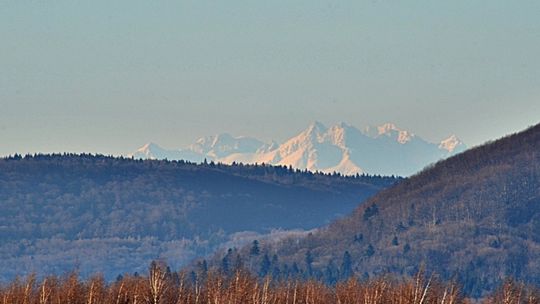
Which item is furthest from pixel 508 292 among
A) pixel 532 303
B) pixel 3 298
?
pixel 3 298

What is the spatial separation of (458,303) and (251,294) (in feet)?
79.4

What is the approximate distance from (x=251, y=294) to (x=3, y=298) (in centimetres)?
3173

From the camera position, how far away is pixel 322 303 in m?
199

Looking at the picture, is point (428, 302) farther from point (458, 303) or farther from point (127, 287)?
point (127, 287)

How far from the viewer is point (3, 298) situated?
17675 cm

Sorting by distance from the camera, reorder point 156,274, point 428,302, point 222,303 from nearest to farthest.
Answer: point 156,274
point 222,303
point 428,302

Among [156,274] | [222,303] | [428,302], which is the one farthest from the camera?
[428,302]

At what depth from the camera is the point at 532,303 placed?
190 meters

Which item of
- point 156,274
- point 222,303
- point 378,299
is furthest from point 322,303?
point 156,274

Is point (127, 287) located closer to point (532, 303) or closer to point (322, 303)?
point (322, 303)

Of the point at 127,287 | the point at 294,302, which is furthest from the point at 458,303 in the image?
the point at 127,287

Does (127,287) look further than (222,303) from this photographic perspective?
Yes

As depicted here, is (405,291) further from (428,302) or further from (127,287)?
(127,287)

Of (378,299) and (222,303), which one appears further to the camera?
(378,299)
